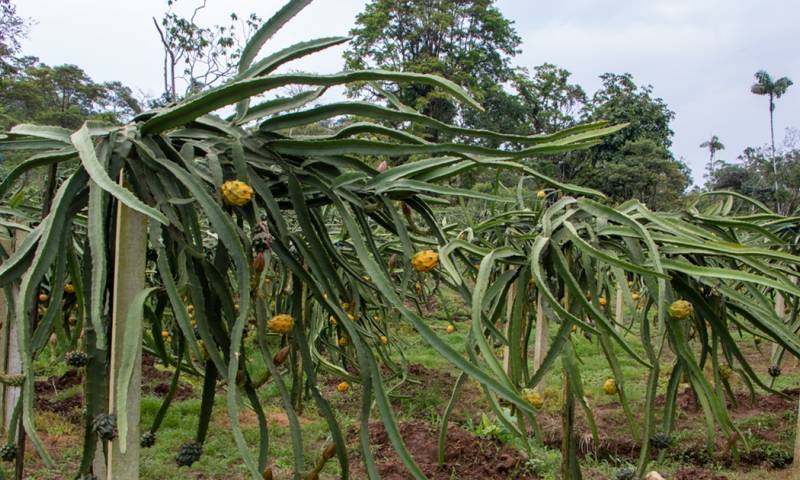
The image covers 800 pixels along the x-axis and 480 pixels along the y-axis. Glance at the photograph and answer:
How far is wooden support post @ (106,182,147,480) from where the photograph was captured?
1.81ft

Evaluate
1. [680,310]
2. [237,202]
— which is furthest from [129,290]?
[680,310]

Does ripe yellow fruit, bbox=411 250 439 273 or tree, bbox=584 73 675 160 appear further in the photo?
tree, bbox=584 73 675 160

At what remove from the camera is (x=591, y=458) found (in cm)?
266

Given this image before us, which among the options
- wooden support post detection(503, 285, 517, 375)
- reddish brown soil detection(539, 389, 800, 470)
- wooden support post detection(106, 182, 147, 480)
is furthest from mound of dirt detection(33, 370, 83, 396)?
wooden support post detection(106, 182, 147, 480)

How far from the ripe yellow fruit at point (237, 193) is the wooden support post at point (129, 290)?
88mm

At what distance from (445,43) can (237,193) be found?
19083 millimetres

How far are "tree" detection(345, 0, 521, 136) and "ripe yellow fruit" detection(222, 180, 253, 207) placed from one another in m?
16.7

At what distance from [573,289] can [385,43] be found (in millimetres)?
18361

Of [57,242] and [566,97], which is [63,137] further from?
[566,97]

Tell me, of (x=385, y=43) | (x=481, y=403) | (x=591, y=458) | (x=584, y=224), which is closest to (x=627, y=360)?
(x=481, y=403)

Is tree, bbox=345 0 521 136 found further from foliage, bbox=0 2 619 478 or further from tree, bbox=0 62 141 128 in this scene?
foliage, bbox=0 2 619 478

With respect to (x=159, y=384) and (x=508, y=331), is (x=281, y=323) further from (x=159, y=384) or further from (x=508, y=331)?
(x=159, y=384)

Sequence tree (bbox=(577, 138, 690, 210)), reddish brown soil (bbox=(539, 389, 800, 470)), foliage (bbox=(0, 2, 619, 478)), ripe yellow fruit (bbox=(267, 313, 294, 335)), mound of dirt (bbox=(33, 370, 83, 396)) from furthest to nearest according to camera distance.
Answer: tree (bbox=(577, 138, 690, 210))
mound of dirt (bbox=(33, 370, 83, 396))
reddish brown soil (bbox=(539, 389, 800, 470))
ripe yellow fruit (bbox=(267, 313, 294, 335))
foliage (bbox=(0, 2, 619, 478))

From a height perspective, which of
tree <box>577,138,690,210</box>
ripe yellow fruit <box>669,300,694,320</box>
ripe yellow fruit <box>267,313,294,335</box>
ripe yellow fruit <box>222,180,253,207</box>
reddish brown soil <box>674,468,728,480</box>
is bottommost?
reddish brown soil <box>674,468,728,480</box>
